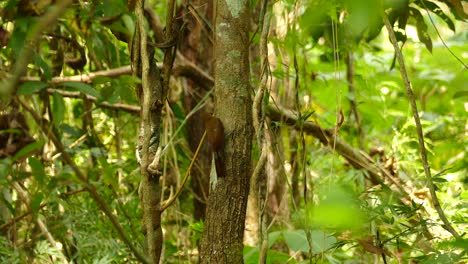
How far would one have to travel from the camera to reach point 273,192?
8.20 feet

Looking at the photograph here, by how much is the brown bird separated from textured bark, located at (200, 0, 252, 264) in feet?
0.04

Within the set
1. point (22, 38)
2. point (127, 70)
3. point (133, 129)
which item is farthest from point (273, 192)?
point (22, 38)

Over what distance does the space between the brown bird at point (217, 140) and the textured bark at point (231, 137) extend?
0.04 feet

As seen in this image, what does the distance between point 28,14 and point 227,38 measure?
0.37 metres

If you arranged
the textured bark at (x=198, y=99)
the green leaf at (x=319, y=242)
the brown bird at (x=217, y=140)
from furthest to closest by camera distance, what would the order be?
the textured bark at (x=198, y=99) < the green leaf at (x=319, y=242) < the brown bird at (x=217, y=140)

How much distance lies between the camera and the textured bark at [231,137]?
124 cm

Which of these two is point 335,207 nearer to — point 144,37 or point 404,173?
point 144,37

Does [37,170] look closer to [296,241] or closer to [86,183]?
[86,183]

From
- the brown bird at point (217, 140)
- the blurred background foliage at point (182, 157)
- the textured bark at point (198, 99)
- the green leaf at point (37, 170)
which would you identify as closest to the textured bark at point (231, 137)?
the brown bird at point (217, 140)

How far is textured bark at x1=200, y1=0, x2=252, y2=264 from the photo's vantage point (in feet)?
4.08

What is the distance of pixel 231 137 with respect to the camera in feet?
4.13

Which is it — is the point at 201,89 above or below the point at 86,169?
above

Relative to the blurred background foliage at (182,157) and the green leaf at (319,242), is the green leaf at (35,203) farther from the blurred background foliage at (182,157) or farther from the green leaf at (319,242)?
the green leaf at (319,242)

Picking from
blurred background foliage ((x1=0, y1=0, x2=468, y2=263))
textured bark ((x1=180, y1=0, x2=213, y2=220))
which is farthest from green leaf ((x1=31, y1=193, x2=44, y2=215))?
textured bark ((x1=180, y1=0, x2=213, y2=220))
